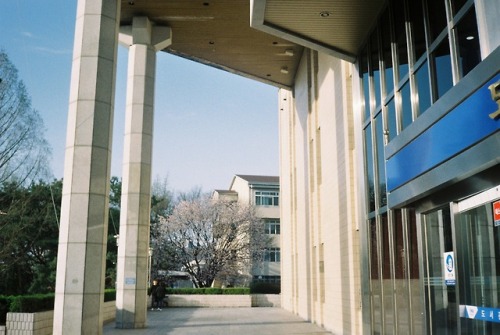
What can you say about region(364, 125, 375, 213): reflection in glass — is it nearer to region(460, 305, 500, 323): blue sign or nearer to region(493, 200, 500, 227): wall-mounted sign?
region(460, 305, 500, 323): blue sign

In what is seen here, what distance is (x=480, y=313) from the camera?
262 inches

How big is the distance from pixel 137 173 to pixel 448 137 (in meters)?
13.8

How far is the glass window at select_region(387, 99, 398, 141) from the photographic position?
414 inches

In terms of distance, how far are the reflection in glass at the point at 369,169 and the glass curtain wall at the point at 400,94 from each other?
2 cm

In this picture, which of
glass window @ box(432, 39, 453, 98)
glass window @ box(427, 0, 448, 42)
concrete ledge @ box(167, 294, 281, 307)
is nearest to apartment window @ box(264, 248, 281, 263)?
concrete ledge @ box(167, 294, 281, 307)

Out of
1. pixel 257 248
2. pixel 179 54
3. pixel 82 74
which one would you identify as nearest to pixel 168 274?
pixel 257 248

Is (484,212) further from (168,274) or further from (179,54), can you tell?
(168,274)

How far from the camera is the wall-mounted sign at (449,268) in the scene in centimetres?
744

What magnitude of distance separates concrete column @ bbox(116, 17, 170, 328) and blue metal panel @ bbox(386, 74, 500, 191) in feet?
38.2

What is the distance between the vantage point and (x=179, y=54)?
2434cm

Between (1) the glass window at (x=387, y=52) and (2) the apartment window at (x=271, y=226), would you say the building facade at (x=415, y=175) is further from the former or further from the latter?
(2) the apartment window at (x=271, y=226)

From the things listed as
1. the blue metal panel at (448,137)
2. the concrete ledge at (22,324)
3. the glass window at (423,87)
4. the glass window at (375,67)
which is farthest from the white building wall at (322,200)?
the concrete ledge at (22,324)

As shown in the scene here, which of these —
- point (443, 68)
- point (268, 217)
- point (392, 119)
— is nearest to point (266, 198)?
point (268, 217)

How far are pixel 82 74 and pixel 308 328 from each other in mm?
10757
